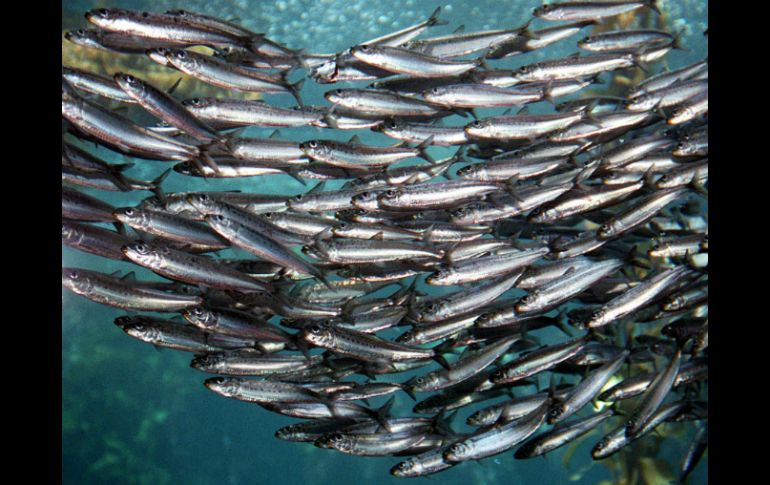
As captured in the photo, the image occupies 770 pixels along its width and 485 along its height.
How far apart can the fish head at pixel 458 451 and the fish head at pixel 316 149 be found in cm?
316

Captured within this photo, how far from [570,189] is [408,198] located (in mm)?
1477

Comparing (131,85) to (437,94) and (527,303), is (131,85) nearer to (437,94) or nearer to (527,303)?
(437,94)

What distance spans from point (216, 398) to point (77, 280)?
38479mm

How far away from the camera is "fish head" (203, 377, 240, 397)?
5.34 m

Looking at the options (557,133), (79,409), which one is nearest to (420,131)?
(557,133)

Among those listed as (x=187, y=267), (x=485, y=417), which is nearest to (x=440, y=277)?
(x=485, y=417)

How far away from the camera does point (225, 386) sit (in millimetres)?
5367

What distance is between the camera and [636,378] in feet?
18.9

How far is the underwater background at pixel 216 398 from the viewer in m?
12.3

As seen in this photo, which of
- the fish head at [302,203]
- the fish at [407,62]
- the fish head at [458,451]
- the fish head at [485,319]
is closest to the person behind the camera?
the fish at [407,62]

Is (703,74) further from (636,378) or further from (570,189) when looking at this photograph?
(636,378)

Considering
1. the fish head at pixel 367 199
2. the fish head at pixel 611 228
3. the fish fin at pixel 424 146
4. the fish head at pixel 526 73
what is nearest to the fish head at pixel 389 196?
the fish head at pixel 367 199

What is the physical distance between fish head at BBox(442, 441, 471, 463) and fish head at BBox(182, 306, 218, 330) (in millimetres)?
2712

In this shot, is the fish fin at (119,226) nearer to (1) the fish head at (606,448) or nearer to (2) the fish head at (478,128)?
(2) the fish head at (478,128)
